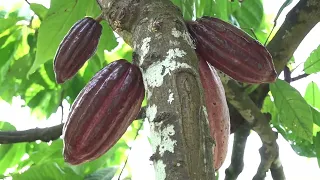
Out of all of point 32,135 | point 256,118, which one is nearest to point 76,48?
point 32,135

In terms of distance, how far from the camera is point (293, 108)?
211cm

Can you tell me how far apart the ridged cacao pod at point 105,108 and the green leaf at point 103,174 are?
795 mm

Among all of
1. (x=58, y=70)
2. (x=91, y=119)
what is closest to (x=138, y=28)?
(x=91, y=119)

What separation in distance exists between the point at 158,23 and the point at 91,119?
0.77 feet

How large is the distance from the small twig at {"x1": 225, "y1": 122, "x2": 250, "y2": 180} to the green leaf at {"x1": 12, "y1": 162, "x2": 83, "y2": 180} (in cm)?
69

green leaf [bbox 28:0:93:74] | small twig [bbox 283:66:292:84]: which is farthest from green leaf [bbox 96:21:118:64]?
small twig [bbox 283:66:292:84]

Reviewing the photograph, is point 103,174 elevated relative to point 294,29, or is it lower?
lower

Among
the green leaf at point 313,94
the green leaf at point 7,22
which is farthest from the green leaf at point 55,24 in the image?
the green leaf at point 313,94

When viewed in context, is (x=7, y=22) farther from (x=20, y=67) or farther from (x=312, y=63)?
(x=312, y=63)

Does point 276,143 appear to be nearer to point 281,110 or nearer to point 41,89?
point 281,110

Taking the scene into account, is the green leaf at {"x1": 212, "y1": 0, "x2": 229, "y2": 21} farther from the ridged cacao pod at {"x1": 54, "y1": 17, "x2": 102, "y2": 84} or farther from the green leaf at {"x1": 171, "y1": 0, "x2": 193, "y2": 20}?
the ridged cacao pod at {"x1": 54, "y1": 17, "x2": 102, "y2": 84}

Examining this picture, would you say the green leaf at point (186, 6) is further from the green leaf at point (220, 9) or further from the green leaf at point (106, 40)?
the green leaf at point (106, 40)

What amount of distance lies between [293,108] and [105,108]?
1.17 meters

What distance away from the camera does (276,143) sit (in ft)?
7.35
